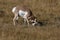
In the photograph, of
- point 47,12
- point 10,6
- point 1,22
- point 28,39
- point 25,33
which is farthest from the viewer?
point 10,6

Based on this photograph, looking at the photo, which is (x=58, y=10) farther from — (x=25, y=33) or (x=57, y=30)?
(x=25, y=33)

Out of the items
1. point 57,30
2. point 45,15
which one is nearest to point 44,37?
point 57,30

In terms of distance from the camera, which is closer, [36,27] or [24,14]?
[36,27]

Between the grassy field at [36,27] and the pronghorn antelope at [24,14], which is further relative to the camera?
the pronghorn antelope at [24,14]

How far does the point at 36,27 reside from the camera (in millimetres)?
12711

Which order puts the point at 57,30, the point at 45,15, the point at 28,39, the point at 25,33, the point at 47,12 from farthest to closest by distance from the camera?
the point at 47,12, the point at 45,15, the point at 57,30, the point at 25,33, the point at 28,39

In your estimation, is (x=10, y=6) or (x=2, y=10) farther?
(x=10, y=6)

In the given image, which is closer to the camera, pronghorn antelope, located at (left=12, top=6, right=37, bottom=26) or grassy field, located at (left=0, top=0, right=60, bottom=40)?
grassy field, located at (left=0, top=0, right=60, bottom=40)

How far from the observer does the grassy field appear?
10908mm

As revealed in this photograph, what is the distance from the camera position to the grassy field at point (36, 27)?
10908mm

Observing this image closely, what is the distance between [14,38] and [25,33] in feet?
2.83

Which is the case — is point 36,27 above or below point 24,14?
below

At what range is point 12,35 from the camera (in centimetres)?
1080

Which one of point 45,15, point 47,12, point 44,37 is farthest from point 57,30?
point 47,12
